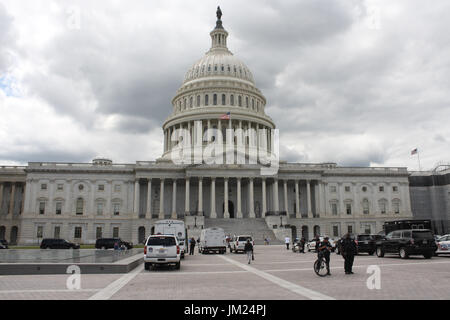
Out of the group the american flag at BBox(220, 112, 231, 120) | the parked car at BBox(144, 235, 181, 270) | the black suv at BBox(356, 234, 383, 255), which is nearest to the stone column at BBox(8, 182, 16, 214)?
the american flag at BBox(220, 112, 231, 120)

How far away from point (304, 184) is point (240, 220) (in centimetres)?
1918


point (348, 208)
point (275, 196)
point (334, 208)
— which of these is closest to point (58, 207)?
point (275, 196)

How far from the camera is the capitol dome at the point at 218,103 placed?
305ft

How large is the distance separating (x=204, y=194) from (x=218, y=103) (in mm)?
24246

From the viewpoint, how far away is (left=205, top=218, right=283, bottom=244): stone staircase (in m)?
67.2

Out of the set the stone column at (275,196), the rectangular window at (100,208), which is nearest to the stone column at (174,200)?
the rectangular window at (100,208)

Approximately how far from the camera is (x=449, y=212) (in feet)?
272

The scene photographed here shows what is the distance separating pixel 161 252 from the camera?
23734 millimetres

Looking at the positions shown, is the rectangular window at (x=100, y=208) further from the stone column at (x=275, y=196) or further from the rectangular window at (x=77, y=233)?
the stone column at (x=275, y=196)

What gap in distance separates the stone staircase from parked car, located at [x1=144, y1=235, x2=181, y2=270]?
42.7 metres

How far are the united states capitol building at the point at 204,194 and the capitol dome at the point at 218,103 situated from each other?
1.91ft

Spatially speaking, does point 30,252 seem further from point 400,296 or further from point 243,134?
point 243,134

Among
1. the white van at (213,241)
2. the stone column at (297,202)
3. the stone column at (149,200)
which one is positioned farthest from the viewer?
the stone column at (297,202)
